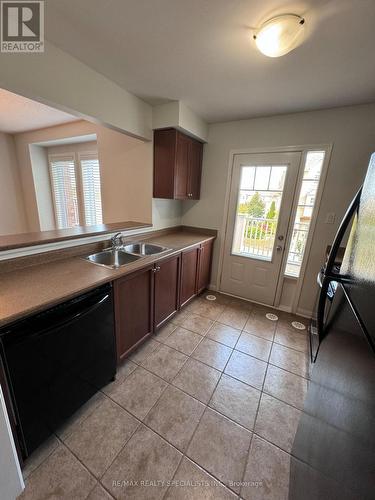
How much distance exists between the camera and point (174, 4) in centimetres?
111

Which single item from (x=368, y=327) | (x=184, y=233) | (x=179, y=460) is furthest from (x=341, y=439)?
(x=184, y=233)

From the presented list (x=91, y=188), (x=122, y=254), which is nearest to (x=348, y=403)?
(x=122, y=254)

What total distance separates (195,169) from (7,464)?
3.02m

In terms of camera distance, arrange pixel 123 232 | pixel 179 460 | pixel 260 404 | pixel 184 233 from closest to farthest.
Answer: pixel 179 460 → pixel 260 404 → pixel 123 232 → pixel 184 233

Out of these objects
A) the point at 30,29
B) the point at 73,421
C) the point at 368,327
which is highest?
the point at 30,29

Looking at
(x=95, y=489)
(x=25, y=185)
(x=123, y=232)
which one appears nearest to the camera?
(x=95, y=489)

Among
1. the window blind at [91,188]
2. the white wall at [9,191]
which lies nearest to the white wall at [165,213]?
the window blind at [91,188]

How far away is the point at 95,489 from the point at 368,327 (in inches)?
59.2

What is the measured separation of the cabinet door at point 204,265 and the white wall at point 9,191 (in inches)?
162

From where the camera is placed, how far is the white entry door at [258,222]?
254cm

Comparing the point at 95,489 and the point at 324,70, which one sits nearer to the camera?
the point at 95,489

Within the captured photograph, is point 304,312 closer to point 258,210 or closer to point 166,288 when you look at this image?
point 258,210

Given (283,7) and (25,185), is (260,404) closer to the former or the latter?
(283,7)

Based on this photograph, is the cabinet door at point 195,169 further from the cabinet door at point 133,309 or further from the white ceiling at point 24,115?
the white ceiling at point 24,115
